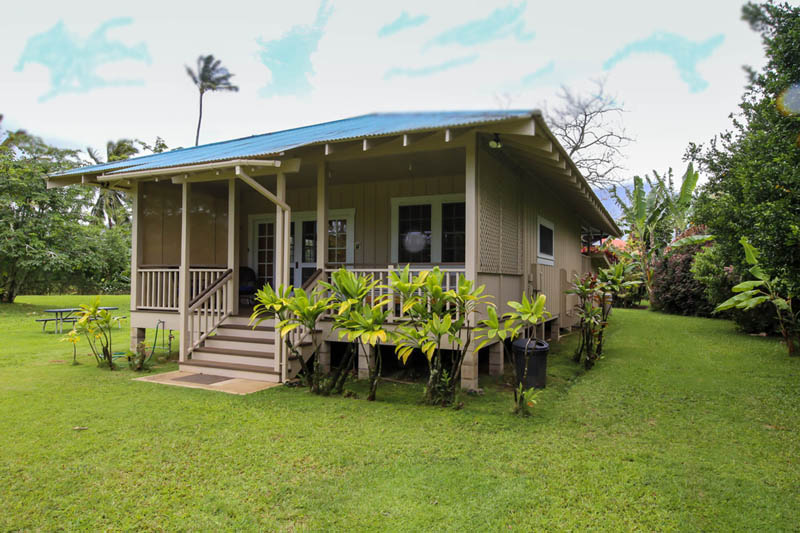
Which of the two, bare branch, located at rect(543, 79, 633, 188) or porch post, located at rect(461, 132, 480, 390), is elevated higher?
bare branch, located at rect(543, 79, 633, 188)

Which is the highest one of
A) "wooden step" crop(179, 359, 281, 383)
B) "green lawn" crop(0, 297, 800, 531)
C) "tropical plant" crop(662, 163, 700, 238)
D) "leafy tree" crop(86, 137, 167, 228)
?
"leafy tree" crop(86, 137, 167, 228)

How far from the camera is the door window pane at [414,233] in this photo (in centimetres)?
791

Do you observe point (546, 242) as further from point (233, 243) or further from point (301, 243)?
point (233, 243)

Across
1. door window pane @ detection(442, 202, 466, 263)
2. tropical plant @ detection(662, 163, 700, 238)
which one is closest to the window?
door window pane @ detection(442, 202, 466, 263)

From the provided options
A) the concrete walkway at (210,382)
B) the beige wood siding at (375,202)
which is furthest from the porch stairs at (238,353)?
the beige wood siding at (375,202)

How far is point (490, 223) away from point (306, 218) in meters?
3.99

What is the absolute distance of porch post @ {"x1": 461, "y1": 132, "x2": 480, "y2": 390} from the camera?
5465mm

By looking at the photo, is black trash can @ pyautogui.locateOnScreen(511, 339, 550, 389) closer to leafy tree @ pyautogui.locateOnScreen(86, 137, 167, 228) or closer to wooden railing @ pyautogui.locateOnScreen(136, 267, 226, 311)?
wooden railing @ pyautogui.locateOnScreen(136, 267, 226, 311)

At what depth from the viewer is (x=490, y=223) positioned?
6207 mm

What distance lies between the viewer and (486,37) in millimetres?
1658

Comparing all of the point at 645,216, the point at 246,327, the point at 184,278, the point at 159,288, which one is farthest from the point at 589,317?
the point at 645,216

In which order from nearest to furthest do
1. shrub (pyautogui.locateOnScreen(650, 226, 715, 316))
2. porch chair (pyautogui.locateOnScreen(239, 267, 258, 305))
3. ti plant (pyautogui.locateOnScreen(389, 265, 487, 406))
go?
ti plant (pyautogui.locateOnScreen(389, 265, 487, 406)), porch chair (pyautogui.locateOnScreen(239, 267, 258, 305)), shrub (pyautogui.locateOnScreen(650, 226, 715, 316))

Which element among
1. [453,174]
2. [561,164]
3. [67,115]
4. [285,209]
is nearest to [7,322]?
[285,209]

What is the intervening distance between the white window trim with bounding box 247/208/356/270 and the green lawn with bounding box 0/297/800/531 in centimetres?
323
